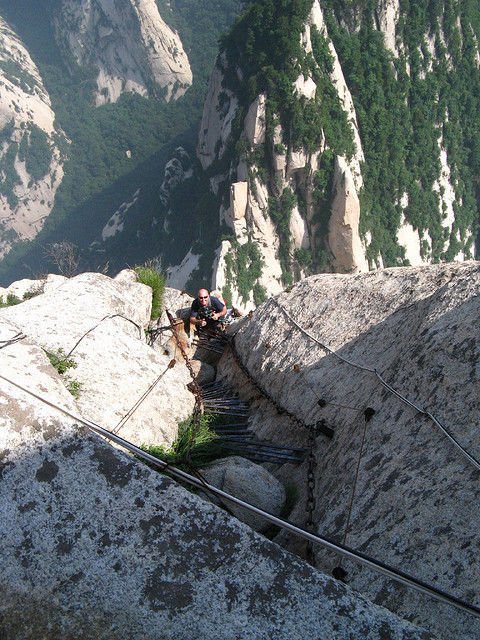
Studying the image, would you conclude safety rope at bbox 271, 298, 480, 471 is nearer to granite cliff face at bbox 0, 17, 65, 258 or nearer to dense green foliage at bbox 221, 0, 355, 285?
dense green foliage at bbox 221, 0, 355, 285

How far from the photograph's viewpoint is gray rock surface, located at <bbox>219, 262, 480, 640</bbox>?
117 inches

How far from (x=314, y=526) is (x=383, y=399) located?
126 cm

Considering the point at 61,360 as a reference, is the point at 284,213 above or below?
above

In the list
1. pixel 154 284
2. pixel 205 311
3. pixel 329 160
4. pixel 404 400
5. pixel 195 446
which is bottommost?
pixel 195 446

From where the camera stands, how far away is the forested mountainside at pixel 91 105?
118m

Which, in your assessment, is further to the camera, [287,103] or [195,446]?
[287,103]

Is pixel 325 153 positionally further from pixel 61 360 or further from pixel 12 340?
pixel 12 340

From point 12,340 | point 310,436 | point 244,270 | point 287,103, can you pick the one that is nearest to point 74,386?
point 12,340

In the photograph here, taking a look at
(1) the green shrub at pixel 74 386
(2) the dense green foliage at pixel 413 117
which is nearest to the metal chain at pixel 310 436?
(1) the green shrub at pixel 74 386

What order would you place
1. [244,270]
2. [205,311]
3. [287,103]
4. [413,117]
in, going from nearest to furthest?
1. [205,311]
2. [244,270]
3. [287,103]
4. [413,117]

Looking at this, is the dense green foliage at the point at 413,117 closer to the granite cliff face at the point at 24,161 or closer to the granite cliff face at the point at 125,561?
the granite cliff face at the point at 125,561

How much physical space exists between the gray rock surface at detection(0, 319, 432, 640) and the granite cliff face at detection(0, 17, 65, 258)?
123571 millimetres

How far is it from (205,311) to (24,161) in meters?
128

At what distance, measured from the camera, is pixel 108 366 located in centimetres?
601
